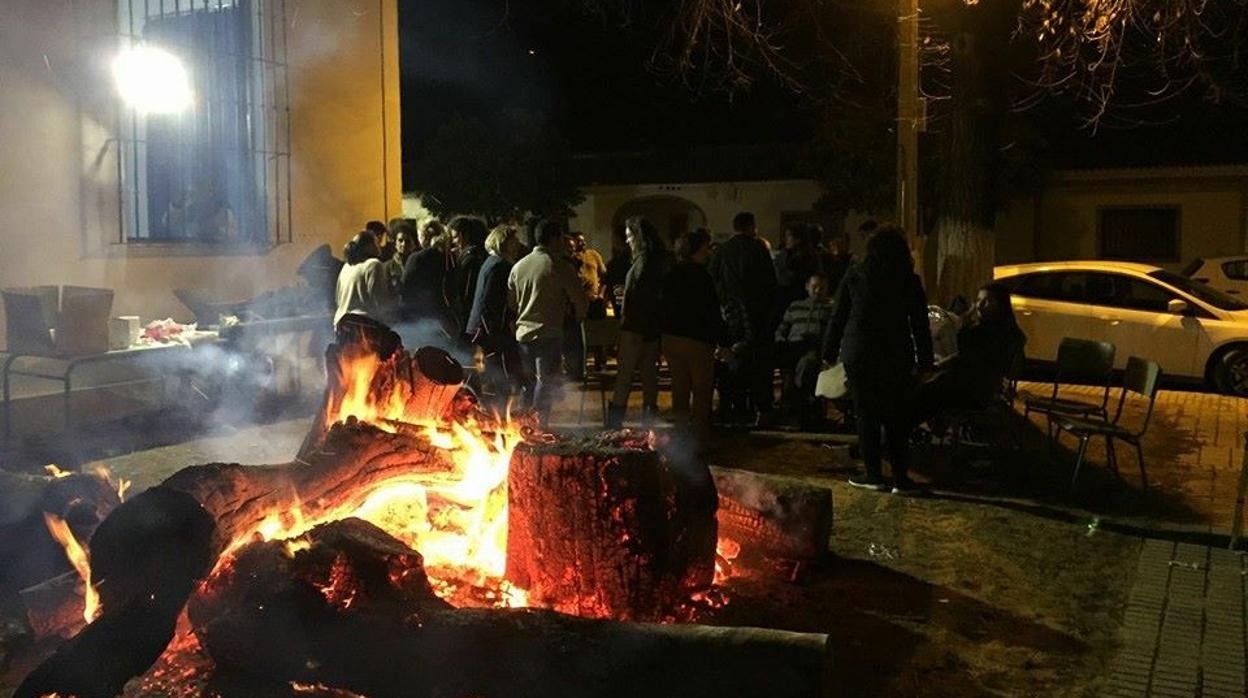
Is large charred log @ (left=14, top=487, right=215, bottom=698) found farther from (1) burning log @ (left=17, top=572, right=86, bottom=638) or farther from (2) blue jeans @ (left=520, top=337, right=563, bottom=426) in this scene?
(2) blue jeans @ (left=520, top=337, right=563, bottom=426)

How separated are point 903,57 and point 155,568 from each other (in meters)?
9.16

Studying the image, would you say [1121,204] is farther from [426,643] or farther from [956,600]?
[426,643]

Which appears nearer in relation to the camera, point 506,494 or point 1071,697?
point 1071,697

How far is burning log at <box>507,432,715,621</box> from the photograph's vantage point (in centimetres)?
536

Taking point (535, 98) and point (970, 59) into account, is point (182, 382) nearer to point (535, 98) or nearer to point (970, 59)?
point (970, 59)

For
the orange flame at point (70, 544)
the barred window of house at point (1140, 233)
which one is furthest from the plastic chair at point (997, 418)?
the barred window of house at point (1140, 233)

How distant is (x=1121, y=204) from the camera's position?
26328 millimetres

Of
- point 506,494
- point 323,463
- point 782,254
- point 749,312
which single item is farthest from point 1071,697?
point 782,254

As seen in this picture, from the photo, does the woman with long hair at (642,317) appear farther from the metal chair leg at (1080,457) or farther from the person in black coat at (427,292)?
the metal chair leg at (1080,457)

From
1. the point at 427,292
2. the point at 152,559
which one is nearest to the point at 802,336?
the point at 427,292

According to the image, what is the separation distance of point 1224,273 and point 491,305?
44.1 feet

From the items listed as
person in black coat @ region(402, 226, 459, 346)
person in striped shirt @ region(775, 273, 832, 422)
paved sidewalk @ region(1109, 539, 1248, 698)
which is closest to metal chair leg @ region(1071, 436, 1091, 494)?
paved sidewalk @ region(1109, 539, 1248, 698)

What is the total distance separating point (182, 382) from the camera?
11.9 metres

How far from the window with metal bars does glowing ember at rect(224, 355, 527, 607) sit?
563 centimetres
